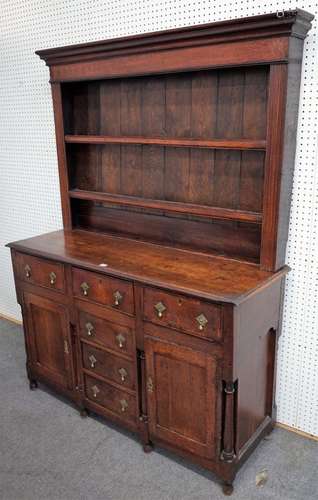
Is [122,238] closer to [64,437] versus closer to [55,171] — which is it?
[55,171]

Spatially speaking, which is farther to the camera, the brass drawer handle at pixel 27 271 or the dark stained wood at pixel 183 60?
the brass drawer handle at pixel 27 271

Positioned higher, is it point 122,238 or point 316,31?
point 316,31

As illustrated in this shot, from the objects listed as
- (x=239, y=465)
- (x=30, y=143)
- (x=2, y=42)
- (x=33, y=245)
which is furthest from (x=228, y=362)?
(x=2, y=42)

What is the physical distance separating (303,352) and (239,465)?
0.58 metres

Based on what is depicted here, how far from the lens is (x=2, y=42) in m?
2.91

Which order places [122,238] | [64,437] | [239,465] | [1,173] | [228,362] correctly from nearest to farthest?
[228,362], [239,465], [64,437], [122,238], [1,173]

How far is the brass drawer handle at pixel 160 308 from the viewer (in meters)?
1.85

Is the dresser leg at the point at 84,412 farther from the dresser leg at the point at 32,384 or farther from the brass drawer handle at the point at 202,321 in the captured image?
the brass drawer handle at the point at 202,321

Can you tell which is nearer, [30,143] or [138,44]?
[138,44]

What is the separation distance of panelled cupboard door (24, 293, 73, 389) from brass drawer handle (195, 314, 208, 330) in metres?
0.82

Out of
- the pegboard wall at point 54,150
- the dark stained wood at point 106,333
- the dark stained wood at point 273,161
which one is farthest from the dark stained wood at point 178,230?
the dark stained wood at point 106,333

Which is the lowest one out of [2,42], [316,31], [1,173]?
[1,173]

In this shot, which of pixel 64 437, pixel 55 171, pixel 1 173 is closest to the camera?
pixel 64 437

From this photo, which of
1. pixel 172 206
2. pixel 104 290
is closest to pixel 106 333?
pixel 104 290
